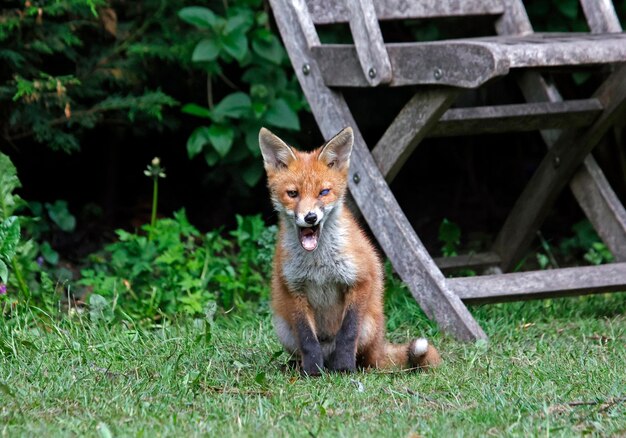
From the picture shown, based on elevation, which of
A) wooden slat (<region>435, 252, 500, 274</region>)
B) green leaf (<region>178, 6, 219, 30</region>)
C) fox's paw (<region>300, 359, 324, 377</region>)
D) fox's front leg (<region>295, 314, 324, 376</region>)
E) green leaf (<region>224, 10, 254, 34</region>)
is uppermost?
green leaf (<region>178, 6, 219, 30</region>)

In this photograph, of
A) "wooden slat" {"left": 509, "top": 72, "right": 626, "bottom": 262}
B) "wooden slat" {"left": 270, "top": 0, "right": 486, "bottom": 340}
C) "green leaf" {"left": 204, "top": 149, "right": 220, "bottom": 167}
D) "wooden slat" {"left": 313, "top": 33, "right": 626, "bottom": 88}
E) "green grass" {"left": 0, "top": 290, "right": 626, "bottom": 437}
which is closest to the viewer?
"green grass" {"left": 0, "top": 290, "right": 626, "bottom": 437}

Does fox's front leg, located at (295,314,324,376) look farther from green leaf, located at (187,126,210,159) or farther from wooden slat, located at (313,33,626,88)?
green leaf, located at (187,126,210,159)

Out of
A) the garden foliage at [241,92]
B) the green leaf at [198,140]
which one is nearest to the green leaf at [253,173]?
the garden foliage at [241,92]

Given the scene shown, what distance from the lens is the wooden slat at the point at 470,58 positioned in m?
4.79

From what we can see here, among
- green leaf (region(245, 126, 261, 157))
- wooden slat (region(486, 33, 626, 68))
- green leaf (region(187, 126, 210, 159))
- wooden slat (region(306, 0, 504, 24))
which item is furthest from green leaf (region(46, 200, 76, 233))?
wooden slat (region(486, 33, 626, 68))

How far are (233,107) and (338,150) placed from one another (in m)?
2.04

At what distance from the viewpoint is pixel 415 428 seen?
345 cm

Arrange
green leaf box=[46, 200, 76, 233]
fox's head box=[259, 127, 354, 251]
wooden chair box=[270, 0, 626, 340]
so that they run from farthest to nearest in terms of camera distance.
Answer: green leaf box=[46, 200, 76, 233] < wooden chair box=[270, 0, 626, 340] < fox's head box=[259, 127, 354, 251]

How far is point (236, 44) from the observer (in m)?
6.45

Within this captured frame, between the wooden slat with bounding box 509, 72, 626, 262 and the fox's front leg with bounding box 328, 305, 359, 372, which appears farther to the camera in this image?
the wooden slat with bounding box 509, 72, 626, 262

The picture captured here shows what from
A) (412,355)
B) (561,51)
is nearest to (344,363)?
(412,355)

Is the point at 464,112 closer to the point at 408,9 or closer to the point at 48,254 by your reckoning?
the point at 408,9

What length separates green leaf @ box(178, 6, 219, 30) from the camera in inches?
251

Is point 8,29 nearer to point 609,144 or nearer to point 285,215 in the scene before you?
point 285,215
